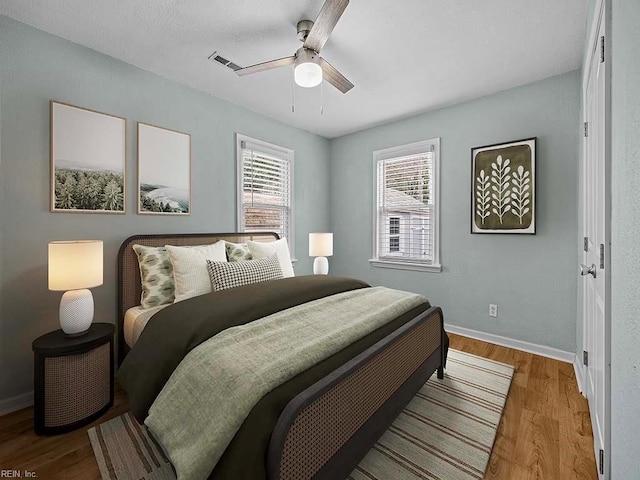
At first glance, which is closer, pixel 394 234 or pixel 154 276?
pixel 154 276

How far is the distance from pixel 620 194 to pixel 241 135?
328 centimetres

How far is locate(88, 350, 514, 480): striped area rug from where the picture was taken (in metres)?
1.48

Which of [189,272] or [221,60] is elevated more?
[221,60]

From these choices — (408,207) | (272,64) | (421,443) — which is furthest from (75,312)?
(408,207)

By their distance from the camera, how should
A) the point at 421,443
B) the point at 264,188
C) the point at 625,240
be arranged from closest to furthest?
the point at 625,240 < the point at 421,443 < the point at 264,188

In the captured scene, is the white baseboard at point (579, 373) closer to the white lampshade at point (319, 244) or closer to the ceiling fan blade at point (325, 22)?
the white lampshade at point (319, 244)

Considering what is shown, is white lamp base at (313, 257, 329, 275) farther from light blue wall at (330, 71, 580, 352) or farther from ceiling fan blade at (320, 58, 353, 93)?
ceiling fan blade at (320, 58, 353, 93)

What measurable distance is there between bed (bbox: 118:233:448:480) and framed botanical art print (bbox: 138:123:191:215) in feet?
3.95

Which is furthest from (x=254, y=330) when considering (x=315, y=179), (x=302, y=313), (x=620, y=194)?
(x=315, y=179)

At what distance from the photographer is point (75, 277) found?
6.10 ft

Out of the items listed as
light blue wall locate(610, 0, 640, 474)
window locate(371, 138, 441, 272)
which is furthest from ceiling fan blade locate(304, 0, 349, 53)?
window locate(371, 138, 441, 272)

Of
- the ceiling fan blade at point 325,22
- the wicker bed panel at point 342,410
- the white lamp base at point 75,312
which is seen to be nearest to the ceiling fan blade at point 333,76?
the ceiling fan blade at point 325,22

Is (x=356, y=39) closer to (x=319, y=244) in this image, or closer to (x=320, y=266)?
(x=319, y=244)

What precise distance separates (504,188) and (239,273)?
277cm
